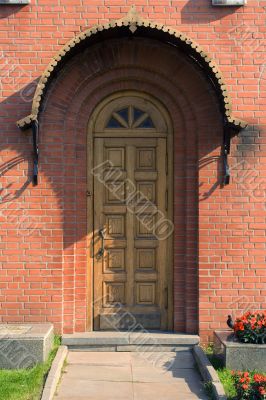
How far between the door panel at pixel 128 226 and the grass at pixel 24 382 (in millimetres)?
1100

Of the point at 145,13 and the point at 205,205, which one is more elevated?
the point at 145,13

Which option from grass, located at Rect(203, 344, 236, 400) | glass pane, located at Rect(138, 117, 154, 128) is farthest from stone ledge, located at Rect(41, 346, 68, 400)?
glass pane, located at Rect(138, 117, 154, 128)

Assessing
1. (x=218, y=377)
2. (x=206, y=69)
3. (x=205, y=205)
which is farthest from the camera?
(x=205, y=205)

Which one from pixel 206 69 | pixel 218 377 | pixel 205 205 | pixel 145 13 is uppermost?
pixel 145 13

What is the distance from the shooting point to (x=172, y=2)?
18.5ft

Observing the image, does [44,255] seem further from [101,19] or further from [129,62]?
[101,19]

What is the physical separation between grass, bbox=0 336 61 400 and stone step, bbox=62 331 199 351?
438mm

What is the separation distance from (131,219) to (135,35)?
6.89 ft

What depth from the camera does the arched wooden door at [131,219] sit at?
5836 millimetres

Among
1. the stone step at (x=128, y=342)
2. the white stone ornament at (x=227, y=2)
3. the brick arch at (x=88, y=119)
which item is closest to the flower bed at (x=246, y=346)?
the stone step at (x=128, y=342)

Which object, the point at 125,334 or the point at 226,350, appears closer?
the point at 226,350

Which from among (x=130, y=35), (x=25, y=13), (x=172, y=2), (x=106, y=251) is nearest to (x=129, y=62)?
(x=130, y=35)

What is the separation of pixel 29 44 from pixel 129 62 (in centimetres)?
117

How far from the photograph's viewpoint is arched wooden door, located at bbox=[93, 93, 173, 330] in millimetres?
5836
